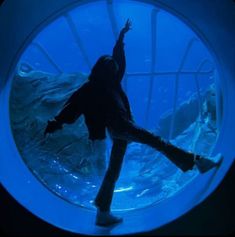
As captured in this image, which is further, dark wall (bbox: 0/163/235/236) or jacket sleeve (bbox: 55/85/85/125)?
jacket sleeve (bbox: 55/85/85/125)

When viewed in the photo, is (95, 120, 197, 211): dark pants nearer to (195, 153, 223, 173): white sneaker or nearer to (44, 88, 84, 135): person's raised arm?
(195, 153, 223, 173): white sneaker

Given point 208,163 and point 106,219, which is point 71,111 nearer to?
point 106,219

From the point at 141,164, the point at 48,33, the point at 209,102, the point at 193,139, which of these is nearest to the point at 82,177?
the point at 141,164

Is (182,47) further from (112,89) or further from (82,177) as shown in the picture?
(112,89)

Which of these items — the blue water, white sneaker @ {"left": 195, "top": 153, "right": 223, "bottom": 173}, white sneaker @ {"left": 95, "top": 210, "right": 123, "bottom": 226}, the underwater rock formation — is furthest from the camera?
the blue water

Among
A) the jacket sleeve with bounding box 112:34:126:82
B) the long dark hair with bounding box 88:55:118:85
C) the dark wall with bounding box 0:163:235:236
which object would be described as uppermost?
the jacket sleeve with bounding box 112:34:126:82

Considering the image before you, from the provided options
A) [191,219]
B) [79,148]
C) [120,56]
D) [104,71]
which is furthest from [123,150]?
[79,148]

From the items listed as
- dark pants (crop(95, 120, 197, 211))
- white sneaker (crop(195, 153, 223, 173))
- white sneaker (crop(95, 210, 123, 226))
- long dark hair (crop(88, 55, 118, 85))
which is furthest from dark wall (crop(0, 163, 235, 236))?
long dark hair (crop(88, 55, 118, 85))

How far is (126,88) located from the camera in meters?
5.88

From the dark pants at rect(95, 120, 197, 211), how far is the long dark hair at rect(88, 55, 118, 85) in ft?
1.15

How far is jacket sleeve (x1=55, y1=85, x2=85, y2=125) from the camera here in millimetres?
2561

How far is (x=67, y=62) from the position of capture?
5.55 meters

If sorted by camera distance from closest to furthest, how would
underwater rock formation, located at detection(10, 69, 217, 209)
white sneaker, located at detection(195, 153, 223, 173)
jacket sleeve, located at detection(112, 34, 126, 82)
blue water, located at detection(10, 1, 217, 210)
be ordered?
white sneaker, located at detection(195, 153, 223, 173)
jacket sleeve, located at detection(112, 34, 126, 82)
underwater rock formation, located at detection(10, 69, 217, 209)
blue water, located at detection(10, 1, 217, 210)

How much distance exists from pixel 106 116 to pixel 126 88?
330 cm
